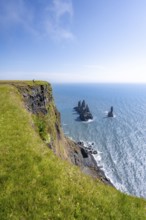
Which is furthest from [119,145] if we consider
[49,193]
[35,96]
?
[49,193]

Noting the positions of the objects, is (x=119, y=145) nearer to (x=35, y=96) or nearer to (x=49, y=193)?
(x=35, y=96)

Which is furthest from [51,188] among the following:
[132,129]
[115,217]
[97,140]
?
[132,129]

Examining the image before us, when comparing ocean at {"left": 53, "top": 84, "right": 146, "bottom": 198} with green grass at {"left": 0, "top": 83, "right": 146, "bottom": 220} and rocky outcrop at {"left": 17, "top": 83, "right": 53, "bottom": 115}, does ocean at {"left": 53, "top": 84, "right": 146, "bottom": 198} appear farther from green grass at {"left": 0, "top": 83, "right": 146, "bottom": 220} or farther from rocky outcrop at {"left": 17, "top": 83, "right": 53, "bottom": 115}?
green grass at {"left": 0, "top": 83, "right": 146, "bottom": 220}

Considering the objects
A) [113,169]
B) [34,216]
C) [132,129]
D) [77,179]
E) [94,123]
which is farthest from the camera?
[94,123]

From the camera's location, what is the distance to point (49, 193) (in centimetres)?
1070

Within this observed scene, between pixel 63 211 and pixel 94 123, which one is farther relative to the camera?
pixel 94 123

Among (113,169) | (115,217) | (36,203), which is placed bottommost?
(113,169)

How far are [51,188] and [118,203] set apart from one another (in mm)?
4010

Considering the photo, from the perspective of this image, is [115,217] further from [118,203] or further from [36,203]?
[36,203]

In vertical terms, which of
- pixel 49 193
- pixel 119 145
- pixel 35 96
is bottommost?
pixel 119 145

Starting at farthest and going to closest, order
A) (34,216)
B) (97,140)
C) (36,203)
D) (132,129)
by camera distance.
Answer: (132,129), (97,140), (36,203), (34,216)

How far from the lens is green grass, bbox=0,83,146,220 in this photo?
972 cm

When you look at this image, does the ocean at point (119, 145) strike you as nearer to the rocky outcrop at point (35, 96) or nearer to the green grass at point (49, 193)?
the rocky outcrop at point (35, 96)

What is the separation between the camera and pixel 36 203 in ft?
32.7
